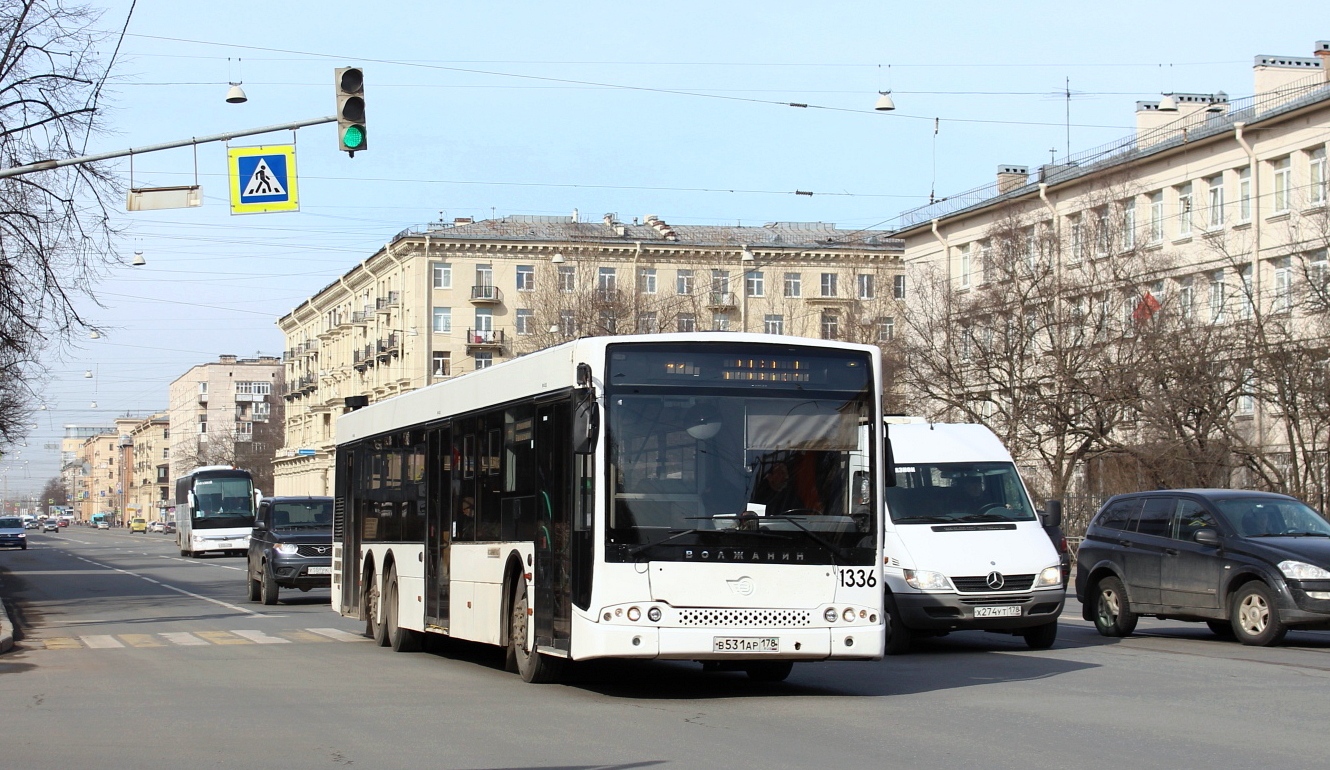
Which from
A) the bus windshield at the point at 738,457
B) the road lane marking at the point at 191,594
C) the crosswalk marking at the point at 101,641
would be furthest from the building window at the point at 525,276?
the bus windshield at the point at 738,457

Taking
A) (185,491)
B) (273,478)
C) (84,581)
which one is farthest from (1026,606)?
(273,478)

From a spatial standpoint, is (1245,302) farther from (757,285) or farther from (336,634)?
(757,285)

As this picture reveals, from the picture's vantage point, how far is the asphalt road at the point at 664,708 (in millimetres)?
9547

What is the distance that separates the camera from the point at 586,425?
12141 mm

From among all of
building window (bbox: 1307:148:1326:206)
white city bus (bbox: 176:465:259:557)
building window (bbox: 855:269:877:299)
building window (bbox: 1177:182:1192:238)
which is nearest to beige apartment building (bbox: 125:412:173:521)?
building window (bbox: 855:269:877:299)

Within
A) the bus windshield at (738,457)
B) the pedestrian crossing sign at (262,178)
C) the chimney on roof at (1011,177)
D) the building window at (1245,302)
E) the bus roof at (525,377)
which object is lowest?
the bus windshield at (738,457)

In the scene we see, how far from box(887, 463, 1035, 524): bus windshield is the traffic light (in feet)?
23.0

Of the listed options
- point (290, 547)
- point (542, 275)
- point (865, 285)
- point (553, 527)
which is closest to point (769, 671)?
point (553, 527)

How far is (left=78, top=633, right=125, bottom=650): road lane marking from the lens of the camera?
19625 millimetres

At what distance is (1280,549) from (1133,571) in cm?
211

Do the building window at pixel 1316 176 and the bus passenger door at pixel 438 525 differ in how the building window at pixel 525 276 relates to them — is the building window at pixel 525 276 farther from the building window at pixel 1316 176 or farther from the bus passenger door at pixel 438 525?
the bus passenger door at pixel 438 525

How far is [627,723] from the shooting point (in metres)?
11.1

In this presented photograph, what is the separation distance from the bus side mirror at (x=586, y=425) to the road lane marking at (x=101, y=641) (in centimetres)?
970

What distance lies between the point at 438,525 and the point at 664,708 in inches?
195
